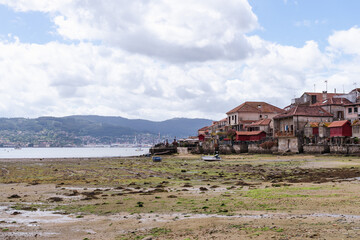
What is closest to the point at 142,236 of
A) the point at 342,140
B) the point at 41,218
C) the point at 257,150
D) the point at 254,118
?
the point at 41,218

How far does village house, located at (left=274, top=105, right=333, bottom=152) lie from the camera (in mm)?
78125

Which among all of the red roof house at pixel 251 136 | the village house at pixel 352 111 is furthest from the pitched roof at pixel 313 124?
the red roof house at pixel 251 136

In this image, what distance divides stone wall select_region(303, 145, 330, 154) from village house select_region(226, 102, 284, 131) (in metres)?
36.1

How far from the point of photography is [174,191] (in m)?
24.3

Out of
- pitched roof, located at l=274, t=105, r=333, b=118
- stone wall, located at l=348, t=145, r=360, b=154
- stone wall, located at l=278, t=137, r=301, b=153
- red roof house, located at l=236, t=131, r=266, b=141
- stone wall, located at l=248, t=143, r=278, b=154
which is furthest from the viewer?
red roof house, located at l=236, t=131, r=266, b=141

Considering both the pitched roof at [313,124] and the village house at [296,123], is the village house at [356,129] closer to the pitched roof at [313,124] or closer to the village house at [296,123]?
the pitched roof at [313,124]

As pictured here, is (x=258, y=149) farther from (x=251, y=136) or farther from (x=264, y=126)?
(x=264, y=126)

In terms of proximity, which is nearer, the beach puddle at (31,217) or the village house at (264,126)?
the beach puddle at (31,217)

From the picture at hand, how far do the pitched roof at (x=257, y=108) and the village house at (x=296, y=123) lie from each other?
28541 millimetres

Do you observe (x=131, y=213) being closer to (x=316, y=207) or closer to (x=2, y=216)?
(x=2, y=216)

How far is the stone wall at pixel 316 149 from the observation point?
69.4 m

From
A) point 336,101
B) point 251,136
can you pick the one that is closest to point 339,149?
point 336,101

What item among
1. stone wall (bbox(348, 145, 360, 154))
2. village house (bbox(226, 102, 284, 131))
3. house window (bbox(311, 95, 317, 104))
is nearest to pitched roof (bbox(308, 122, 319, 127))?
stone wall (bbox(348, 145, 360, 154))

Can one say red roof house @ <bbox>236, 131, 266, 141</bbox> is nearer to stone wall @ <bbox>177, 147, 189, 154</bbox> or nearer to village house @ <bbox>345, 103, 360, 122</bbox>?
stone wall @ <bbox>177, 147, 189, 154</bbox>
